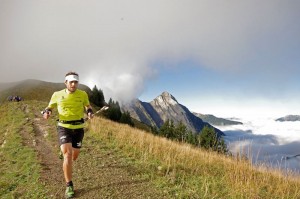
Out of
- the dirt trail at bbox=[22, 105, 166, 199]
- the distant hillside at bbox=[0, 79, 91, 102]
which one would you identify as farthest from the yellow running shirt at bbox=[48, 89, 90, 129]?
the distant hillside at bbox=[0, 79, 91, 102]

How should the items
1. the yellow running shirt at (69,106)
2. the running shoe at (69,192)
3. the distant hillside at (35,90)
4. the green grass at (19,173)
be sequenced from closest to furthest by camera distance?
the running shoe at (69,192), the yellow running shirt at (69,106), the green grass at (19,173), the distant hillside at (35,90)

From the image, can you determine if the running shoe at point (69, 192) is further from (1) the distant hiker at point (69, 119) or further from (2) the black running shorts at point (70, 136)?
(2) the black running shorts at point (70, 136)

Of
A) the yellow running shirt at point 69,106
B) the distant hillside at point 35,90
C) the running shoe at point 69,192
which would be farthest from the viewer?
the distant hillside at point 35,90

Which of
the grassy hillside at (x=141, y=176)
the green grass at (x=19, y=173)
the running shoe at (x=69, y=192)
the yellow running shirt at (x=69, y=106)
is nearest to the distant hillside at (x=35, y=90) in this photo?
the green grass at (x=19, y=173)

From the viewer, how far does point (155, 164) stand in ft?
33.3

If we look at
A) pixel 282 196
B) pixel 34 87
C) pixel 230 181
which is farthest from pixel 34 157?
pixel 34 87

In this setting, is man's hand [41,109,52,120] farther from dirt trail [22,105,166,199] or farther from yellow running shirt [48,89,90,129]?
dirt trail [22,105,166,199]

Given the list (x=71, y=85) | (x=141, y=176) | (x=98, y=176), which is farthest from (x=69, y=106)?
(x=141, y=176)

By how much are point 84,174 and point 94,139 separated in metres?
6.96

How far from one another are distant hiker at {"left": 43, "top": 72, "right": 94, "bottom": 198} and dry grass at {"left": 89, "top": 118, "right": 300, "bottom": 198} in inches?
103

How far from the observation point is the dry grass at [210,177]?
25.2 feet

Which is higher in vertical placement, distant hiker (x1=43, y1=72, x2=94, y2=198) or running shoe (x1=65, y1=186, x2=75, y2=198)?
distant hiker (x1=43, y1=72, x2=94, y2=198)

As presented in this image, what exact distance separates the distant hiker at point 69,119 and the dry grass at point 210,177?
2.62 m

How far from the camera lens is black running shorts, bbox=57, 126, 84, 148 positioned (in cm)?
728
